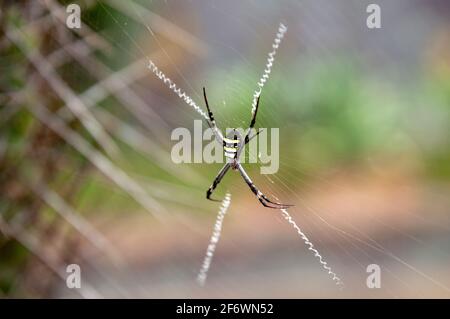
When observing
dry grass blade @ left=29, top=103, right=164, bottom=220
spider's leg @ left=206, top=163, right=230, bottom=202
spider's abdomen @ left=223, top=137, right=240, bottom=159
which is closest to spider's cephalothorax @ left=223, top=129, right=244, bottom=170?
spider's abdomen @ left=223, top=137, right=240, bottom=159

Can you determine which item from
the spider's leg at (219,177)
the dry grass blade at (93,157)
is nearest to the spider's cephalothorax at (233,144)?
the spider's leg at (219,177)

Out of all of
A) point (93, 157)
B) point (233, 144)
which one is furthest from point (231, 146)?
point (93, 157)

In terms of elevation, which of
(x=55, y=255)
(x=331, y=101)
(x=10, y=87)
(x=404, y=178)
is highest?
(x=331, y=101)

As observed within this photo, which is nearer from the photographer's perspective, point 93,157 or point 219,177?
point 93,157

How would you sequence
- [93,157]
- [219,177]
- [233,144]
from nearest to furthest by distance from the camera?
[93,157], [233,144], [219,177]

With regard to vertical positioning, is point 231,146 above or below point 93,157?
above

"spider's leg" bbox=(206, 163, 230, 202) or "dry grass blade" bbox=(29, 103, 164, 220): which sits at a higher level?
"spider's leg" bbox=(206, 163, 230, 202)

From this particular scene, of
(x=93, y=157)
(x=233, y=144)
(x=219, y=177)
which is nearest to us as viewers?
(x=93, y=157)

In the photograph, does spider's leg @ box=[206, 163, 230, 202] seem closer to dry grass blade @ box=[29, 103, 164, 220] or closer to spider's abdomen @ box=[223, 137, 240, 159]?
spider's abdomen @ box=[223, 137, 240, 159]

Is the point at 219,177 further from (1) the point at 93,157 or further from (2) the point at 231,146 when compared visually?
(1) the point at 93,157
